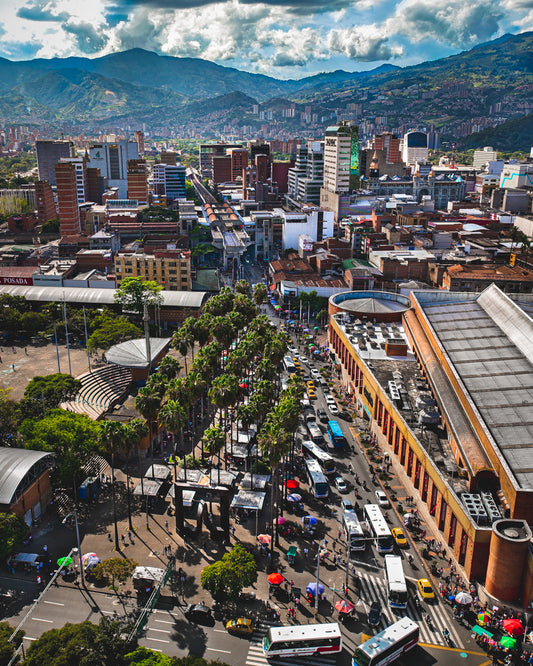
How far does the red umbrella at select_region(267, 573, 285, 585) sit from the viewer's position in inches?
2023

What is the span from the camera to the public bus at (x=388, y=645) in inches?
1677

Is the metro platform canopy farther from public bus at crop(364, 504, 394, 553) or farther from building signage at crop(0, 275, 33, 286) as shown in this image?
building signage at crop(0, 275, 33, 286)

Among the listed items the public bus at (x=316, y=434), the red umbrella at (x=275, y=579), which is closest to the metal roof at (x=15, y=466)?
the red umbrella at (x=275, y=579)

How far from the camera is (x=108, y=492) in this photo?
67.2 meters

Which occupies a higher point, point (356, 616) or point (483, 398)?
point (483, 398)

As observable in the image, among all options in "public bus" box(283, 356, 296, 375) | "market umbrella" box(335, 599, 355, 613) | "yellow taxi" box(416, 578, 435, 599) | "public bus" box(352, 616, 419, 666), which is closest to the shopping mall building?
"yellow taxi" box(416, 578, 435, 599)

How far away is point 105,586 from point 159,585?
18.4 ft

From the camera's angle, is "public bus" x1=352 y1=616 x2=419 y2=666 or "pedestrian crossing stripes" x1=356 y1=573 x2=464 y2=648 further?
"pedestrian crossing stripes" x1=356 y1=573 x2=464 y2=648

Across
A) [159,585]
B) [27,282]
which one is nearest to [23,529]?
[159,585]

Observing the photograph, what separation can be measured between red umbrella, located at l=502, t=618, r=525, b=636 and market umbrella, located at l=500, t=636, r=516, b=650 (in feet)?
3.09

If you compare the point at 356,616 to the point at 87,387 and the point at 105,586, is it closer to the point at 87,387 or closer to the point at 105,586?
the point at 105,586

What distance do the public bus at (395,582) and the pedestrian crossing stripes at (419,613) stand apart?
760 millimetres

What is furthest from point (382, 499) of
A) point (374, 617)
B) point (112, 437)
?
point (112, 437)

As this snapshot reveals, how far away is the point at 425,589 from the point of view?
51.0 metres
